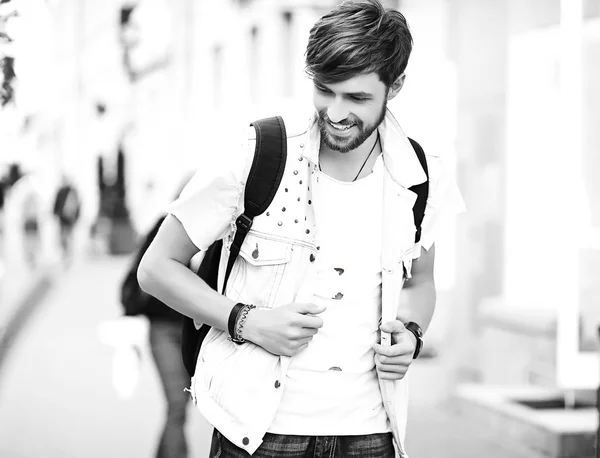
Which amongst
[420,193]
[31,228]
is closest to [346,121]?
[420,193]

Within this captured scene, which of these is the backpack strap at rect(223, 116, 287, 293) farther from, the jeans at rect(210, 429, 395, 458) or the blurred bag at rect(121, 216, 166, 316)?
the blurred bag at rect(121, 216, 166, 316)

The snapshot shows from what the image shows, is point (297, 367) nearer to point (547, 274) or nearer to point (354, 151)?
point (354, 151)

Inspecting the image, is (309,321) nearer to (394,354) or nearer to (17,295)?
(394,354)

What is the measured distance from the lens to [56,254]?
36.7 feet

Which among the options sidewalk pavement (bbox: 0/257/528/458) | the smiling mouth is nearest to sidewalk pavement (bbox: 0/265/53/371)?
sidewalk pavement (bbox: 0/257/528/458)

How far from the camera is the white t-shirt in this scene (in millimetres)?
1788

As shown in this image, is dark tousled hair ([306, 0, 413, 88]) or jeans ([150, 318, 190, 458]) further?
jeans ([150, 318, 190, 458])

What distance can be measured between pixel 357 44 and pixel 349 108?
0.11m

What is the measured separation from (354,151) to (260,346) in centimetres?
42

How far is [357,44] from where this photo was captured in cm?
171

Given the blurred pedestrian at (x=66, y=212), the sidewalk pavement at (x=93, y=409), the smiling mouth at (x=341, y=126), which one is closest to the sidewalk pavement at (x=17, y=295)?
the sidewalk pavement at (x=93, y=409)

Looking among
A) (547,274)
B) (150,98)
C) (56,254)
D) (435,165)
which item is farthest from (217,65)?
(435,165)

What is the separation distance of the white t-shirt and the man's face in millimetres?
112

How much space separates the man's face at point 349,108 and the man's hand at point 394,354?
34cm
